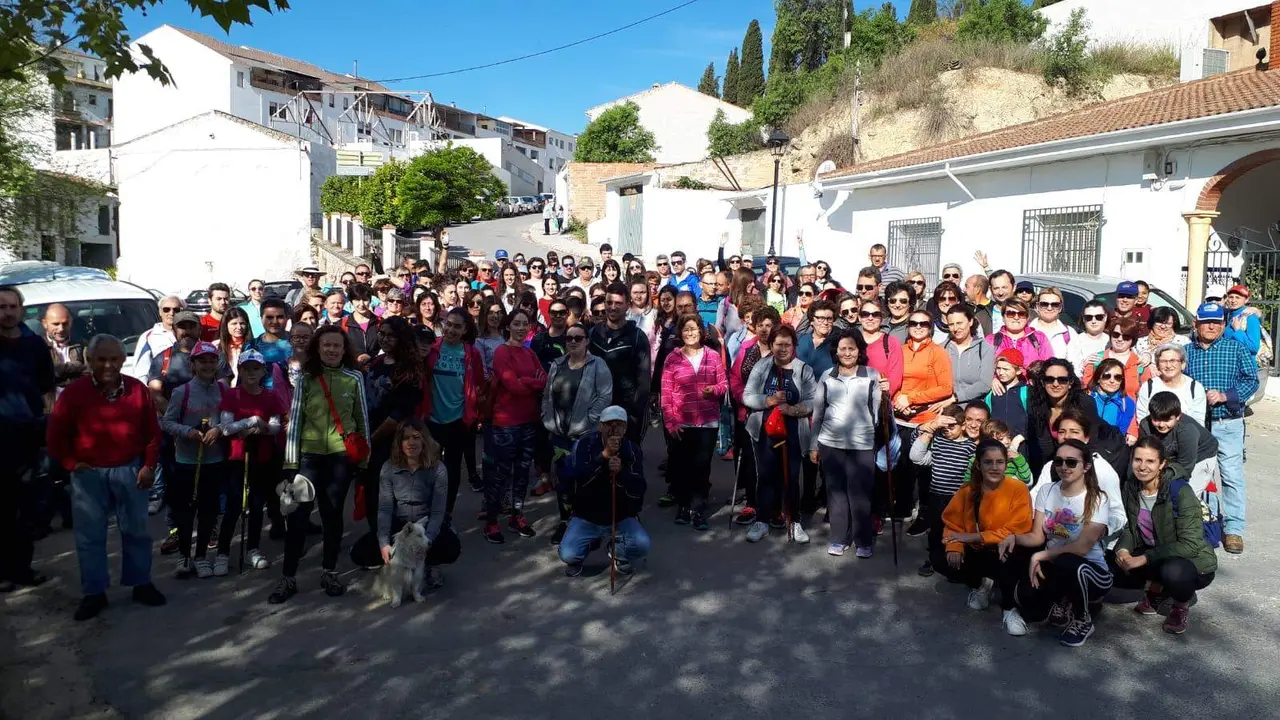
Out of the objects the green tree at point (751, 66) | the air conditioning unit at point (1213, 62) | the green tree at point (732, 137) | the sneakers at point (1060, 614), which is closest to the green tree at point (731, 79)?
the green tree at point (751, 66)

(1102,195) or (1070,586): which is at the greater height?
(1102,195)

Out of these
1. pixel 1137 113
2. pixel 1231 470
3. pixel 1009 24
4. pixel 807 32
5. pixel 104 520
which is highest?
pixel 807 32

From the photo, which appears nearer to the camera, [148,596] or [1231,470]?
[148,596]

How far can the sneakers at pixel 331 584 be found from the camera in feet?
19.3

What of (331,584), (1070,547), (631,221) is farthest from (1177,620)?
(631,221)

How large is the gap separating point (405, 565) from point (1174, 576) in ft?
14.0

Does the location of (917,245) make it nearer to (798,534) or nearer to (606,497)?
(798,534)

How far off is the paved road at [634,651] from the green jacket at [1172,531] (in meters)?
0.42

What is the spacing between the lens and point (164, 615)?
5570mm

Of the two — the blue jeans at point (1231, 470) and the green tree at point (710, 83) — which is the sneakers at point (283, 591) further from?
the green tree at point (710, 83)

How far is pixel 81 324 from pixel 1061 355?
28.5 feet

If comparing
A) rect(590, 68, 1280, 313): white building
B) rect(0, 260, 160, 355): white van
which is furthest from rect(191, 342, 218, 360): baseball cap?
rect(590, 68, 1280, 313): white building

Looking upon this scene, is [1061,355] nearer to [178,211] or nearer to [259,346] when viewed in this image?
[259,346]

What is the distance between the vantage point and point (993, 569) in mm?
5535
